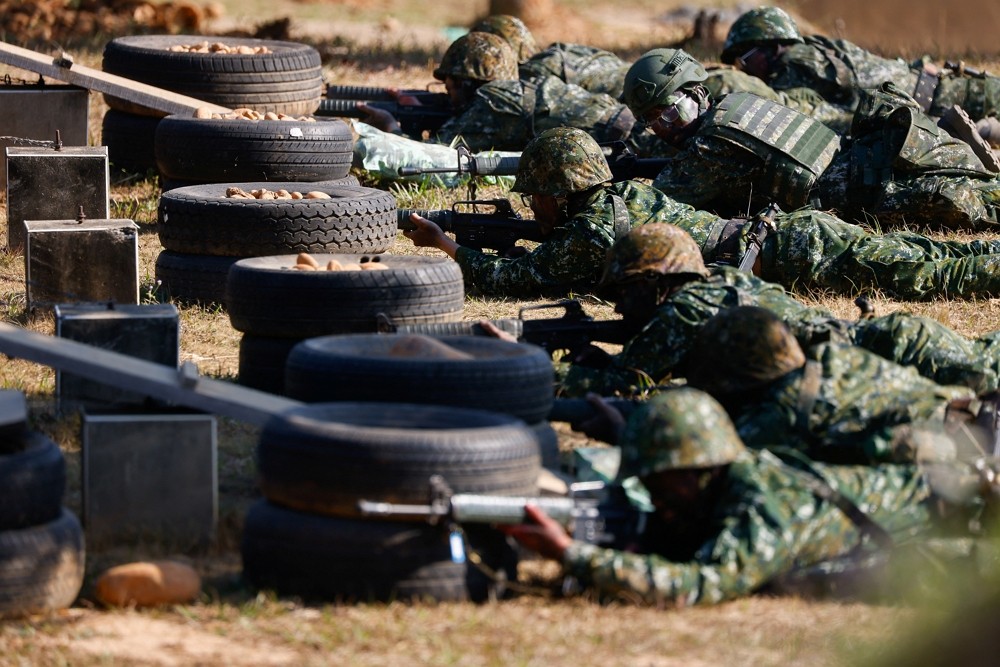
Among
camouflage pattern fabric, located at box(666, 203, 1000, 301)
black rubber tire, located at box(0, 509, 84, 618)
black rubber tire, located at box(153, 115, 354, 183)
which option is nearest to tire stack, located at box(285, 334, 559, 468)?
black rubber tire, located at box(0, 509, 84, 618)

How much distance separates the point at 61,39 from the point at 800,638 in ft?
49.4

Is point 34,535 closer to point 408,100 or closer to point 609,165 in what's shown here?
point 609,165

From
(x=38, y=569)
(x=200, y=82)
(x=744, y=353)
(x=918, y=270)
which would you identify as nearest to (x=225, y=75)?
(x=200, y=82)

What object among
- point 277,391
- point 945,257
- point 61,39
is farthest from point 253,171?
point 61,39

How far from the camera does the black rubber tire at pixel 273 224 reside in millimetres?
8711

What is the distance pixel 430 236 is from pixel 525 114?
3616 mm

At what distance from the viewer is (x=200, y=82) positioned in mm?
12164

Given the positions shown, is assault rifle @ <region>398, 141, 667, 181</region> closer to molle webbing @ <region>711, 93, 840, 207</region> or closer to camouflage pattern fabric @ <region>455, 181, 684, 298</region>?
molle webbing @ <region>711, 93, 840, 207</region>

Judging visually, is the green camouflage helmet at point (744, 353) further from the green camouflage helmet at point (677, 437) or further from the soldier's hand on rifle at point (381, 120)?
the soldier's hand on rifle at point (381, 120)

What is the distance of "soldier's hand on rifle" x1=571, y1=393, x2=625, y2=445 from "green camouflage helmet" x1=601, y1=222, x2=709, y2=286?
967 millimetres

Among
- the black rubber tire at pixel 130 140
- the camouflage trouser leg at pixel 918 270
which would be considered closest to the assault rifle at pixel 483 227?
the camouflage trouser leg at pixel 918 270

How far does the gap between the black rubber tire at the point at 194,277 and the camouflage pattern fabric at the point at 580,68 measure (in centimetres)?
596

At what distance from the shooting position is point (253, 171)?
A: 401 inches

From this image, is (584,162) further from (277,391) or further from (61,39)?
(61,39)
